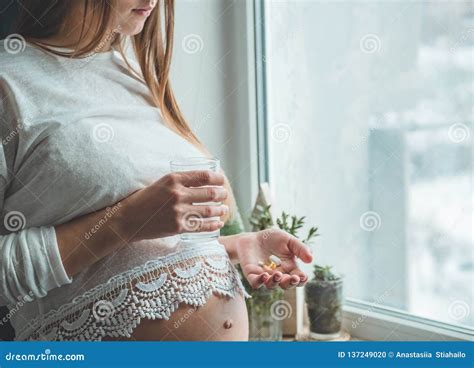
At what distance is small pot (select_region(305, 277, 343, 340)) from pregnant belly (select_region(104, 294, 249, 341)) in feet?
1.27

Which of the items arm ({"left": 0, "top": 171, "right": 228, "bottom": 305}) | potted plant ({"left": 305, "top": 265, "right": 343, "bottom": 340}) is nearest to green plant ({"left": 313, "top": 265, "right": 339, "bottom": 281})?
potted plant ({"left": 305, "top": 265, "right": 343, "bottom": 340})

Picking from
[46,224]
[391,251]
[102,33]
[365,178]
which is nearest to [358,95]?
[365,178]

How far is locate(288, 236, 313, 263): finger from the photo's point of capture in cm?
87

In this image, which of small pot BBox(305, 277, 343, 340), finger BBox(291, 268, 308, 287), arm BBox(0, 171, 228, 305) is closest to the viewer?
arm BBox(0, 171, 228, 305)

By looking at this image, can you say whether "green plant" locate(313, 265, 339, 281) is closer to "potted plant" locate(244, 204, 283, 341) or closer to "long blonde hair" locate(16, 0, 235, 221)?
"potted plant" locate(244, 204, 283, 341)

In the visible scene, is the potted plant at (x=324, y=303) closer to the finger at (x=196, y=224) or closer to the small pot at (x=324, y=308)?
the small pot at (x=324, y=308)

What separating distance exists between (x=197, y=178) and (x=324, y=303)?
56 centimetres

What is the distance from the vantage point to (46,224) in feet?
2.63

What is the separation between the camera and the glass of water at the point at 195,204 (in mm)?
768

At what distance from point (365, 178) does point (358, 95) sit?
157 mm

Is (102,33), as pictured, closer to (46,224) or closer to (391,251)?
(46,224)

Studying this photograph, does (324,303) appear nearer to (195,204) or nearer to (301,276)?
(301,276)

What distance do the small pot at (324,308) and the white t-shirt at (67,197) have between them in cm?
41

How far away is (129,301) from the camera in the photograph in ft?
2.62
